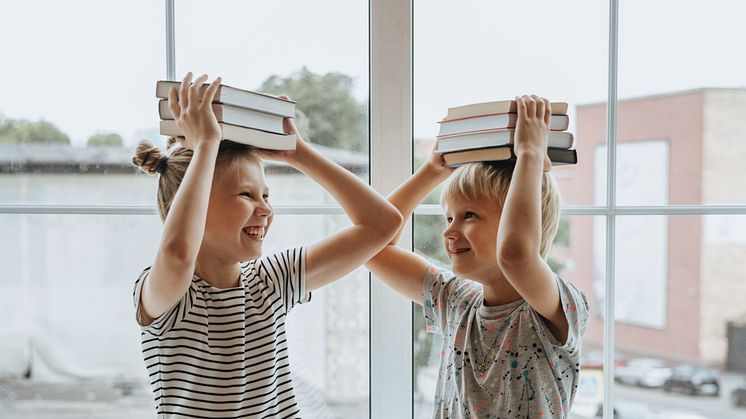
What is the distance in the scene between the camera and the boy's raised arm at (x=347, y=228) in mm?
1248

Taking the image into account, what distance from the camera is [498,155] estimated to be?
1172 millimetres

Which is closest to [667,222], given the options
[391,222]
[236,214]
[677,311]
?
[677,311]

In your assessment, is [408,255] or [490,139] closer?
[490,139]

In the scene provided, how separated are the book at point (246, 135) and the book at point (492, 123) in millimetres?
322

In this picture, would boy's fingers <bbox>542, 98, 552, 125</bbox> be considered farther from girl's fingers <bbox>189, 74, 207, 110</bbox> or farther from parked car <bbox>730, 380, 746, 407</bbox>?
parked car <bbox>730, 380, 746, 407</bbox>

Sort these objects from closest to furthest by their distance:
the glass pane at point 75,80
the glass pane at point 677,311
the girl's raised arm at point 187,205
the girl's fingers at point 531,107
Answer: the girl's raised arm at point 187,205 < the girl's fingers at point 531,107 < the glass pane at point 75,80 < the glass pane at point 677,311

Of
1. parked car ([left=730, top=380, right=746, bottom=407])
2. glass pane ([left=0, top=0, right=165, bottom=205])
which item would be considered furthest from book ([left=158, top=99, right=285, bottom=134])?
parked car ([left=730, top=380, right=746, bottom=407])

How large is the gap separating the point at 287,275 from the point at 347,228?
0.48 feet

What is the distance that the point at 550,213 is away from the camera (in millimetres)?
1229

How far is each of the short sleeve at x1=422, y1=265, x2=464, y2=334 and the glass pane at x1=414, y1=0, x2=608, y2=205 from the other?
39 centimetres

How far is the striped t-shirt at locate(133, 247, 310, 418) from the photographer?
1.14 metres

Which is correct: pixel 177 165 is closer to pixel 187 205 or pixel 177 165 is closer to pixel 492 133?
pixel 187 205

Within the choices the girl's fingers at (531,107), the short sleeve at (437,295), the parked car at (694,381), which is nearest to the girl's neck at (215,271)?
the short sleeve at (437,295)

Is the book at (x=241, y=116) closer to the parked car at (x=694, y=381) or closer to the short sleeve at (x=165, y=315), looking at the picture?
the short sleeve at (x=165, y=315)
